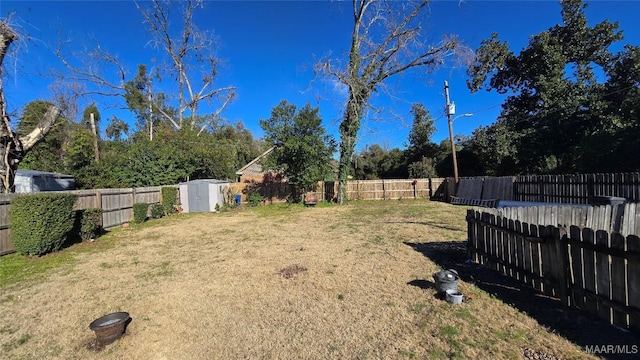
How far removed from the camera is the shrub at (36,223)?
6.96 meters

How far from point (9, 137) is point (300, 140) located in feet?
39.9

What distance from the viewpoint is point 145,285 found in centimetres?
508

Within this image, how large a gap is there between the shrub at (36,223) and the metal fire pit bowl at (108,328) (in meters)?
5.55

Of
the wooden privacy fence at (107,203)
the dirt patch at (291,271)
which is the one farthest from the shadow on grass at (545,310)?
the wooden privacy fence at (107,203)

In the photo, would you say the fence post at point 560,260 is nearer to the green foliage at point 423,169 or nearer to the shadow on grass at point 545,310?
the shadow on grass at point 545,310

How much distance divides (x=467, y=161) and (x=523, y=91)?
6.63m

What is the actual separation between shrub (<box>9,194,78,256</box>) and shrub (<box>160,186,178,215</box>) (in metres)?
7.68

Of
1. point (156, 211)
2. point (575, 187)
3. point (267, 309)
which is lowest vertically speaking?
point (267, 309)

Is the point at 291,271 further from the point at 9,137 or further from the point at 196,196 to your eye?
the point at 196,196

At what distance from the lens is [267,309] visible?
13.0 feet

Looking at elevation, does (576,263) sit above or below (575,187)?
below

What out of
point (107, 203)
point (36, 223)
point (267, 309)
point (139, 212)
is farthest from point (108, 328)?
point (139, 212)

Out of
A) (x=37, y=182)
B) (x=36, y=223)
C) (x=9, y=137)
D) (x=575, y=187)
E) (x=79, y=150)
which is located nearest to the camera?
(x=36, y=223)

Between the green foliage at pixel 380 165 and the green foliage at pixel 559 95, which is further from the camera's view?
the green foliage at pixel 380 165
